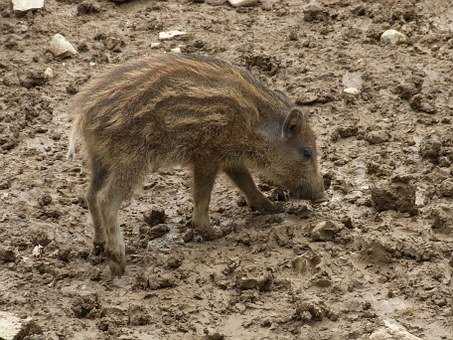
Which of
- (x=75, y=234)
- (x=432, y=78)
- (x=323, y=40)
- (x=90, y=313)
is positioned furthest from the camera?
(x=323, y=40)

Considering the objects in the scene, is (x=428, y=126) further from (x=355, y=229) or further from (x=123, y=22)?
(x=123, y=22)

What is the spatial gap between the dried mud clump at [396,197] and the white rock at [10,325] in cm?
240

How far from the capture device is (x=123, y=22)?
9.63 metres

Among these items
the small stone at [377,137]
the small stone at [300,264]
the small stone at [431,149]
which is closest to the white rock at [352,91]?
the small stone at [377,137]

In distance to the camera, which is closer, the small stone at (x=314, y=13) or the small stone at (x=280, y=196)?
the small stone at (x=280, y=196)

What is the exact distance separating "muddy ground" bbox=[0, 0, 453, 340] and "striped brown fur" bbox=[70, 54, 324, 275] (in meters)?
0.26

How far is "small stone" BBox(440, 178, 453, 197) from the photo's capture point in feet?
23.2

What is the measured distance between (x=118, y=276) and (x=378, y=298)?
62.1 inches

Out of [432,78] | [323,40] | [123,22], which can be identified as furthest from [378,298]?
[123,22]

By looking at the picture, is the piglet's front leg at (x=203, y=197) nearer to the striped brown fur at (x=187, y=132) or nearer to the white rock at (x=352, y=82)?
the striped brown fur at (x=187, y=132)

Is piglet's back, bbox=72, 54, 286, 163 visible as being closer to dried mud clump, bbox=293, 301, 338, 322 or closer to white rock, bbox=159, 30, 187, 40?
dried mud clump, bbox=293, 301, 338, 322

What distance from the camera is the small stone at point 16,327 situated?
5766 mm

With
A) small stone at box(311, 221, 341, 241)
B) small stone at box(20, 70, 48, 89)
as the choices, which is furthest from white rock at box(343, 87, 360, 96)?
small stone at box(20, 70, 48, 89)

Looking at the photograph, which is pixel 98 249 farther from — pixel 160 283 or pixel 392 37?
pixel 392 37
